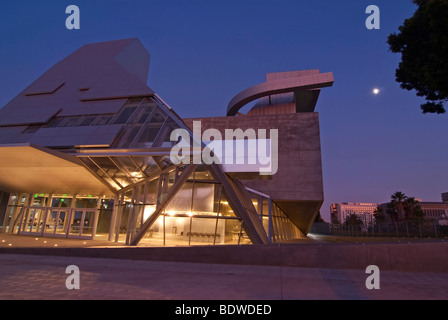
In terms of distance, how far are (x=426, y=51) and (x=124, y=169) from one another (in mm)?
19799

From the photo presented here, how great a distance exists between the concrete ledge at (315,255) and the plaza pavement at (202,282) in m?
0.28

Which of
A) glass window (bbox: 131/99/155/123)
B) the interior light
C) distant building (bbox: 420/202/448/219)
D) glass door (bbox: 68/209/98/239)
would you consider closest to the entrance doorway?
glass door (bbox: 68/209/98/239)

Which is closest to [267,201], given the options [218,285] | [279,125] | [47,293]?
[279,125]

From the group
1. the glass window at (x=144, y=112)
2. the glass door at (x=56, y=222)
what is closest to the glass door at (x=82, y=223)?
the glass door at (x=56, y=222)

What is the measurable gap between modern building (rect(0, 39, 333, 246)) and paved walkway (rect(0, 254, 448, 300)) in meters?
5.49

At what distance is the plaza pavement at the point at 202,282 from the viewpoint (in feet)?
20.4

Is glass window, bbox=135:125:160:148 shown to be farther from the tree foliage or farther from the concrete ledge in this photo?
the tree foliage

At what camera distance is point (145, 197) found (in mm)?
16141

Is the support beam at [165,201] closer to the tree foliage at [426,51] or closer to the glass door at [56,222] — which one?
the glass door at [56,222]

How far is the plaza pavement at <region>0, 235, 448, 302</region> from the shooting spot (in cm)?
621

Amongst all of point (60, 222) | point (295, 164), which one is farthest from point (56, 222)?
point (295, 164)

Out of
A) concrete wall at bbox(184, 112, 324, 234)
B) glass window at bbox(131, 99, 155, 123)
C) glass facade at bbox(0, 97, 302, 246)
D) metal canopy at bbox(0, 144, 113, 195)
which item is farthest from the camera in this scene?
concrete wall at bbox(184, 112, 324, 234)
